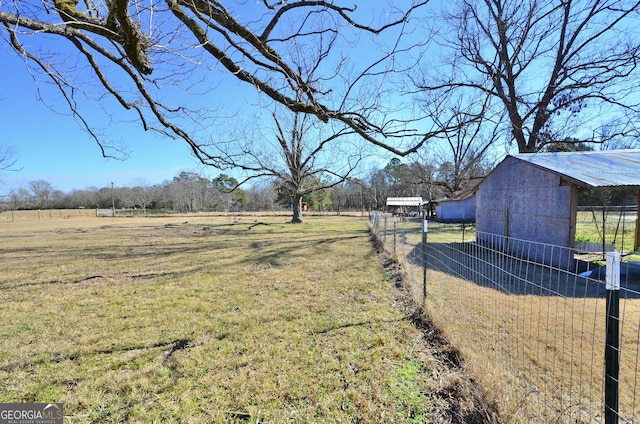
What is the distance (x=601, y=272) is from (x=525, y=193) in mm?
3011

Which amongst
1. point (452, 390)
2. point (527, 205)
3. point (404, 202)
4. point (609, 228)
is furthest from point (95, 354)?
point (404, 202)

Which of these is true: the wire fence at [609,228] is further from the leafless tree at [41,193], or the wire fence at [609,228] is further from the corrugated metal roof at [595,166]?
the leafless tree at [41,193]

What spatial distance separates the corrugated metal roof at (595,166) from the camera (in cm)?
592

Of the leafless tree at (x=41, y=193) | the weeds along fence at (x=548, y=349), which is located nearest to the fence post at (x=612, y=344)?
the weeds along fence at (x=548, y=349)

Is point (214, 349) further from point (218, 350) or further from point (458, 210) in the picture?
point (458, 210)

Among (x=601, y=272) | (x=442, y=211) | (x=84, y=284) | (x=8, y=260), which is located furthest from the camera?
(x=442, y=211)

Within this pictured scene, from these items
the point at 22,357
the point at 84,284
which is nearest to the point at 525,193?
the point at 22,357

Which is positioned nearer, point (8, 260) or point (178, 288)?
point (178, 288)

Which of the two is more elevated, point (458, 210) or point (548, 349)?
point (458, 210)

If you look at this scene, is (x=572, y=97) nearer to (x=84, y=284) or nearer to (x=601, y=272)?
(x=601, y=272)

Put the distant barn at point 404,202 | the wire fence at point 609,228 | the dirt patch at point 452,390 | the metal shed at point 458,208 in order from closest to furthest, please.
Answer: the dirt patch at point 452,390 → the wire fence at point 609,228 → the metal shed at point 458,208 → the distant barn at point 404,202

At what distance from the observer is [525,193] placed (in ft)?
27.8

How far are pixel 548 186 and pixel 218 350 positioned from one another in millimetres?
8738

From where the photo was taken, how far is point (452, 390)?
2.25 meters
